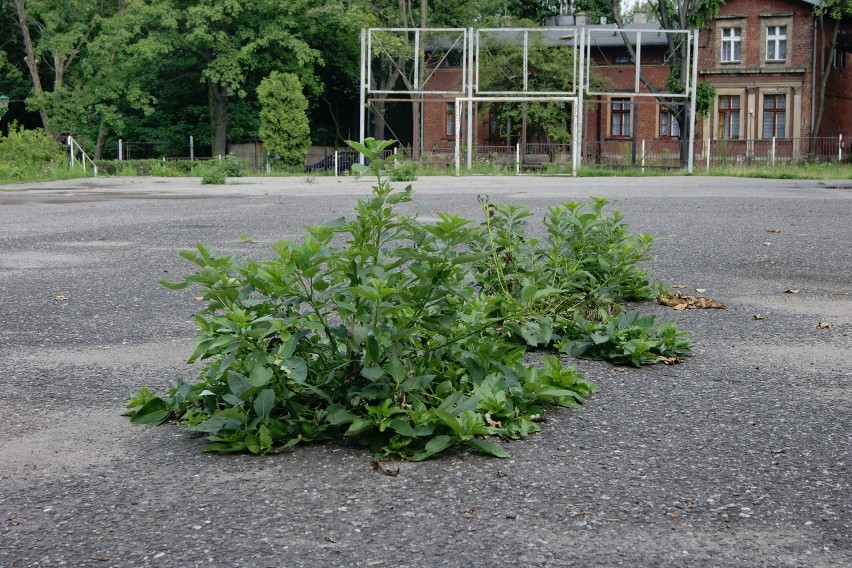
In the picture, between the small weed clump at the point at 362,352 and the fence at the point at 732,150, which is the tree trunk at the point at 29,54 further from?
the small weed clump at the point at 362,352

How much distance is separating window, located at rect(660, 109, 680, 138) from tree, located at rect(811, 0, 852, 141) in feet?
19.7

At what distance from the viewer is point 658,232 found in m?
11.2

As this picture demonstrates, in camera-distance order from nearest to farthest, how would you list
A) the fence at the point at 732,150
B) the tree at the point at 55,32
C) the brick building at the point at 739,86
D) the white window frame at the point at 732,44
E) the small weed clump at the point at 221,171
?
the small weed clump at the point at 221,171, the fence at the point at 732,150, the tree at the point at 55,32, the brick building at the point at 739,86, the white window frame at the point at 732,44

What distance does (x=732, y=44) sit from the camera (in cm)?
4847

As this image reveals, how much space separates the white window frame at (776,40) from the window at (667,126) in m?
4.98

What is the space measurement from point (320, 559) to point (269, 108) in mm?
39185

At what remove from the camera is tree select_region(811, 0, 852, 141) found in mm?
45969

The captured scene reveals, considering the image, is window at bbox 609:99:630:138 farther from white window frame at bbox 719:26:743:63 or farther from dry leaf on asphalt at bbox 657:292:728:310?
dry leaf on asphalt at bbox 657:292:728:310

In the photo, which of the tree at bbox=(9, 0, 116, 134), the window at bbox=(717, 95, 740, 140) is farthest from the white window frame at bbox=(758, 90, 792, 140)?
the tree at bbox=(9, 0, 116, 134)

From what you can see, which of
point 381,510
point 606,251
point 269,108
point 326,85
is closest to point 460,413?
point 381,510

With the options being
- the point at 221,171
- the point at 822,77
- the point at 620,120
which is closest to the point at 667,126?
the point at 620,120

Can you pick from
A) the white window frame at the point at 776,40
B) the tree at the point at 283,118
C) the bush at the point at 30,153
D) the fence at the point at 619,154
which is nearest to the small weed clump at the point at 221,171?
the bush at the point at 30,153

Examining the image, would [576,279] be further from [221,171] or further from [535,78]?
[535,78]

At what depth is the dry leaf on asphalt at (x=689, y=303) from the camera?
253 inches
